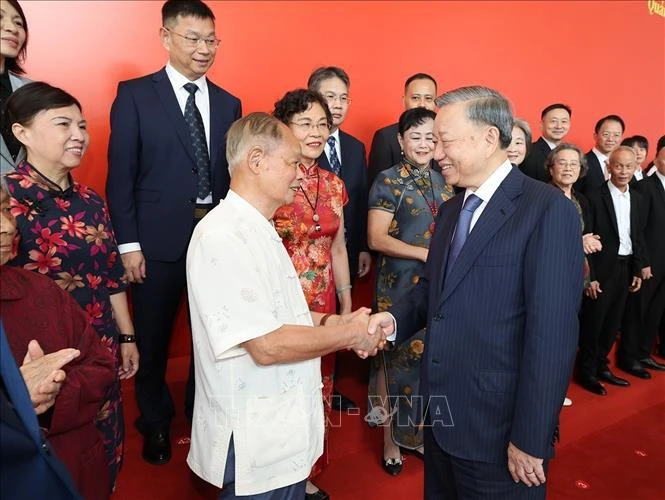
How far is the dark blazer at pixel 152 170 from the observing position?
218cm

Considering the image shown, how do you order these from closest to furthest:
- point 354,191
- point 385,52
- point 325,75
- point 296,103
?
1. point 296,103
2. point 325,75
3. point 354,191
4. point 385,52

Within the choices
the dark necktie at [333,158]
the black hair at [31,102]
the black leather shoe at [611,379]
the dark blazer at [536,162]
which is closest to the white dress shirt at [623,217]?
the dark blazer at [536,162]

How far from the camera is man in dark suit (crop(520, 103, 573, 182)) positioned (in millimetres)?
3672

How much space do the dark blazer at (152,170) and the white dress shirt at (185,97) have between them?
25 mm

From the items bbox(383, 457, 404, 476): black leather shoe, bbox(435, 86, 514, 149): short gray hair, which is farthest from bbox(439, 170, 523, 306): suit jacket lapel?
bbox(383, 457, 404, 476): black leather shoe

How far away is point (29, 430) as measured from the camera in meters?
0.96

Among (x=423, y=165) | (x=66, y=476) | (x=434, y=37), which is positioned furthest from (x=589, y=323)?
(x=66, y=476)

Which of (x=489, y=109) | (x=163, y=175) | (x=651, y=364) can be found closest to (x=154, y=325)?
(x=163, y=175)

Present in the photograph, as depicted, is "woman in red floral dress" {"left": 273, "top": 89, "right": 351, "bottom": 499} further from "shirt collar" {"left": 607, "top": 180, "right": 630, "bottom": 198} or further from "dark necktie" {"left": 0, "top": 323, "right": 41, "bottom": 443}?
"shirt collar" {"left": 607, "top": 180, "right": 630, "bottom": 198}

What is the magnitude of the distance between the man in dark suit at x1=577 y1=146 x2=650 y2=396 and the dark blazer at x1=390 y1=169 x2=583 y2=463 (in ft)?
7.71

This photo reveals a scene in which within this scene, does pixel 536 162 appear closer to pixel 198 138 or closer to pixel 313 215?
pixel 313 215

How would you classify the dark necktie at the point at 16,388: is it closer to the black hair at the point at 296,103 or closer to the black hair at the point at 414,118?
the black hair at the point at 296,103

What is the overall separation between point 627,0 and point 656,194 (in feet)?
8.22

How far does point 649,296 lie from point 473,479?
3427 millimetres
